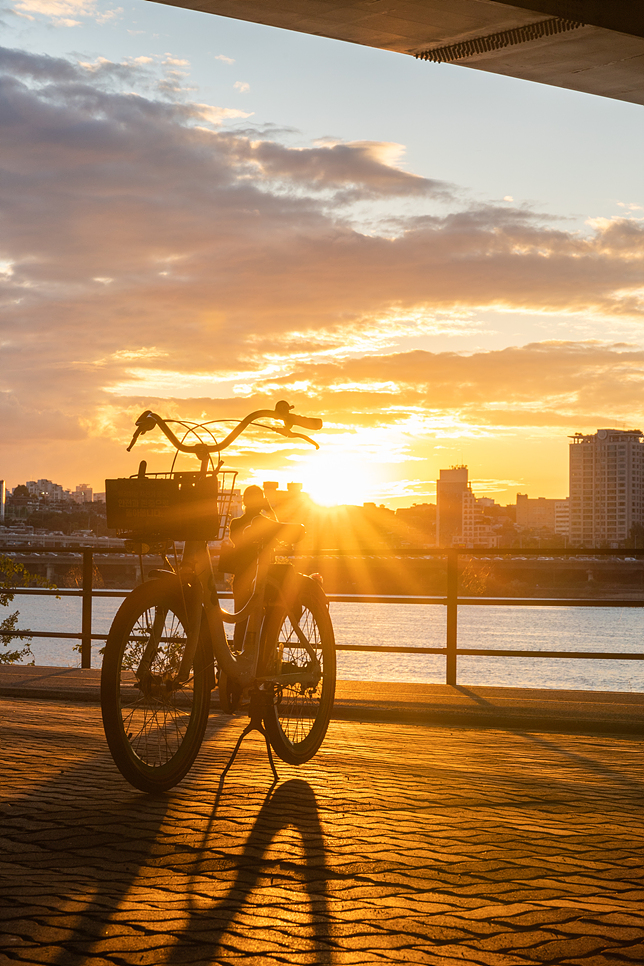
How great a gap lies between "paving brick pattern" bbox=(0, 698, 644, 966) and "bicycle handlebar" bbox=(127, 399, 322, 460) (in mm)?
1478

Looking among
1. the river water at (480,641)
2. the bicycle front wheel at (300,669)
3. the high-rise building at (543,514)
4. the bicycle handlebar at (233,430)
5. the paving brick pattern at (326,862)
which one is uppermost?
the high-rise building at (543,514)

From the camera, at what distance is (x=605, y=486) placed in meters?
90.6

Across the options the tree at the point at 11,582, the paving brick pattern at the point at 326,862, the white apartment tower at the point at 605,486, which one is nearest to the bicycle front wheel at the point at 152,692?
the paving brick pattern at the point at 326,862

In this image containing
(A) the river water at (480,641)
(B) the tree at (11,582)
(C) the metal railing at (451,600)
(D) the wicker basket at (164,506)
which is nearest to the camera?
(D) the wicker basket at (164,506)

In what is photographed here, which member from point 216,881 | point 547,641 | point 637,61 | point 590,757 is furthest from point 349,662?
point 216,881

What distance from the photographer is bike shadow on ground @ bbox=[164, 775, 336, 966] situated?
9.20 ft

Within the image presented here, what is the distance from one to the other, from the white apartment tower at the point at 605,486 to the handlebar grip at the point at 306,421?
3063 inches

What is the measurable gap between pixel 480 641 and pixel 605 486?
51.4 meters

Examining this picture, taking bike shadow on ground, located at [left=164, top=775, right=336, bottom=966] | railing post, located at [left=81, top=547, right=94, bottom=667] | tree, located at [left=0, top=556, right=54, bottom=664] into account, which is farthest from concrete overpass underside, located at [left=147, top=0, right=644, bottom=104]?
bike shadow on ground, located at [left=164, top=775, right=336, bottom=966]

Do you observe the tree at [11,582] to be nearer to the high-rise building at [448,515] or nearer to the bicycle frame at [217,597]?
the high-rise building at [448,515]

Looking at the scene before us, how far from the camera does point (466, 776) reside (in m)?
5.24

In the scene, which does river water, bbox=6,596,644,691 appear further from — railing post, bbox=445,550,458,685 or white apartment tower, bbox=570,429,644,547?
A: white apartment tower, bbox=570,429,644,547

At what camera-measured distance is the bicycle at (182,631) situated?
4465 millimetres

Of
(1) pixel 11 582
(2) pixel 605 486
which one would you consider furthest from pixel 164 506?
(2) pixel 605 486
